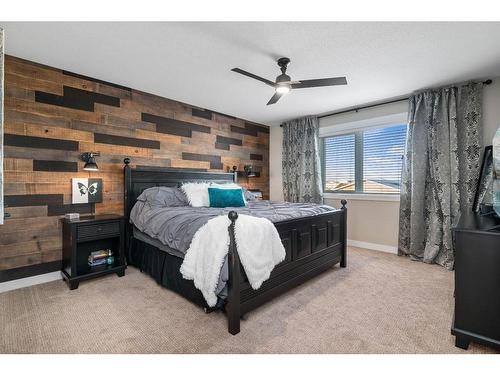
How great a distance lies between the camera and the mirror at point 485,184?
2.94 metres

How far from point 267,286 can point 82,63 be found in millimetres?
2939

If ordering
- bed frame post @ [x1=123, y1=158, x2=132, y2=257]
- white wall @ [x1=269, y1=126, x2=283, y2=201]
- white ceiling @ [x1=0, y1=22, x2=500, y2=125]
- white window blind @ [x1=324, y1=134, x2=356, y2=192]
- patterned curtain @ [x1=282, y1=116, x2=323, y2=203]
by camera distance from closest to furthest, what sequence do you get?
white ceiling @ [x1=0, y1=22, x2=500, y2=125], bed frame post @ [x1=123, y1=158, x2=132, y2=257], white window blind @ [x1=324, y1=134, x2=356, y2=192], patterned curtain @ [x1=282, y1=116, x2=323, y2=203], white wall @ [x1=269, y1=126, x2=283, y2=201]

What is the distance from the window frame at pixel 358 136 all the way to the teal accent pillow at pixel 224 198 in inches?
78.0

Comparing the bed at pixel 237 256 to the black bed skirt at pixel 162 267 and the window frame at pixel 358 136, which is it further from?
the window frame at pixel 358 136

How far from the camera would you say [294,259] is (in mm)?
2475

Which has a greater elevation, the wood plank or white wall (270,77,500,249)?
the wood plank

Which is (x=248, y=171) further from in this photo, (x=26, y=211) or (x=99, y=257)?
(x=26, y=211)

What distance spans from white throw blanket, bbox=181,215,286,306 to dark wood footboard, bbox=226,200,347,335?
7cm

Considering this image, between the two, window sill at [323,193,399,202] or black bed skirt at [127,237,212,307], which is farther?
window sill at [323,193,399,202]

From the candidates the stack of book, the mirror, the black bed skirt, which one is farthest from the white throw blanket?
the mirror

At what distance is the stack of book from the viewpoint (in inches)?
113

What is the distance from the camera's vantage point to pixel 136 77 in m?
3.07

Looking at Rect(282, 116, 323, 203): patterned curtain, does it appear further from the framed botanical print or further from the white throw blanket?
the framed botanical print
